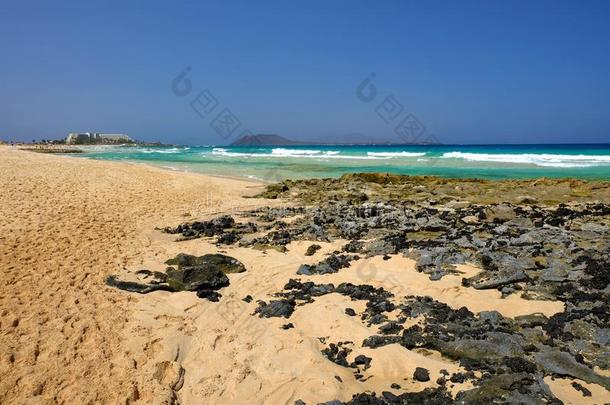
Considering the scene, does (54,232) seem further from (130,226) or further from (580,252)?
(580,252)

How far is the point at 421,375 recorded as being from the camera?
3.99 metres

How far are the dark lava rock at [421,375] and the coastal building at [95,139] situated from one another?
126 meters

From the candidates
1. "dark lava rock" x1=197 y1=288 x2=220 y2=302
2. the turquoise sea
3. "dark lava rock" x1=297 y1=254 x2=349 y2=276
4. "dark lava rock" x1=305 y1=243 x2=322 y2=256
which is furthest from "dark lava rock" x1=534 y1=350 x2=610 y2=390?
the turquoise sea

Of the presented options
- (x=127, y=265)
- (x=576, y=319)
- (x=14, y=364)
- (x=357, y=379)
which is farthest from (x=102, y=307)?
(x=576, y=319)

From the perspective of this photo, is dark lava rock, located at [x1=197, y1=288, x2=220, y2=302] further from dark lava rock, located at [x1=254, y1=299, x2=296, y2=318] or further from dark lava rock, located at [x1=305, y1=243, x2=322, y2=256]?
dark lava rock, located at [x1=305, y1=243, x2=322, y2=256]

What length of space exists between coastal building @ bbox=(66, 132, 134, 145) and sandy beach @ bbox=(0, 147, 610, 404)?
120 m

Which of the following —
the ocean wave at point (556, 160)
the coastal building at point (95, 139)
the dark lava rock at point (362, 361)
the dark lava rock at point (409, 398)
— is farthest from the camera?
the coastal building at point (95, 139)

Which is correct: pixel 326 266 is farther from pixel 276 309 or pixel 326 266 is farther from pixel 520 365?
pixel 520 365

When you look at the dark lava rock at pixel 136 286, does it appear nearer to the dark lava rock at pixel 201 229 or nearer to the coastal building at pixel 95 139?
the dark lava rock at pixel 201 229

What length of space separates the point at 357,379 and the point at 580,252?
522 cm

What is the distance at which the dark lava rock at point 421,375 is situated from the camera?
396 cm

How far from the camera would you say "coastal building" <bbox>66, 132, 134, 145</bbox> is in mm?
115713

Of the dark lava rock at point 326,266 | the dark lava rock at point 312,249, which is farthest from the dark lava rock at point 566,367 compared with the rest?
the dark lava rock at point 312,249

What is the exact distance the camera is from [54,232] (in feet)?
29.4
